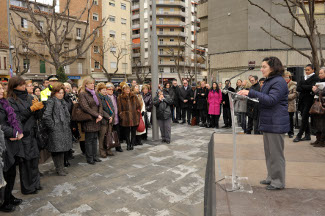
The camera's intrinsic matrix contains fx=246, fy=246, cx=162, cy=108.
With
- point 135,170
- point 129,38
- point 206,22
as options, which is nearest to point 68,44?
point 129,38

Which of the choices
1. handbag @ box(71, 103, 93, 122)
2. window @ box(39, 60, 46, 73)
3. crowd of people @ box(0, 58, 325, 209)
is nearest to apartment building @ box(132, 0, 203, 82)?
window @ box(39, 60, 46, 73)

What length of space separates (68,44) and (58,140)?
124 ft

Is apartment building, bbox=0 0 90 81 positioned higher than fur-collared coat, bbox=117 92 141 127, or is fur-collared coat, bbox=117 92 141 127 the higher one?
apartment building, bbox=0 0 90 81

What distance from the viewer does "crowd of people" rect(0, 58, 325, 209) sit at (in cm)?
354

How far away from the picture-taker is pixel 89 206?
12.0ft

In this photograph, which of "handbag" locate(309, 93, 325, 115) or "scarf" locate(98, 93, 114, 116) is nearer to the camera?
"handbag" locate(309, 93, 325, 115)

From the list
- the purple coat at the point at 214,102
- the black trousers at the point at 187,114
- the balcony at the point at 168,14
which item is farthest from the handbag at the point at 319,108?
the balcony at the point at 168,14

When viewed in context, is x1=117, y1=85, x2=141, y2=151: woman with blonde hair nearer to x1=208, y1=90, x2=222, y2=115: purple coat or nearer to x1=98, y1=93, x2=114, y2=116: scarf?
x1=98, y1=93, x2=114, y2=116: scarf

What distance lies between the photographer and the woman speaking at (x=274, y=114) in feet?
11.1

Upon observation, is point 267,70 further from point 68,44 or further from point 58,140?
point 68,44

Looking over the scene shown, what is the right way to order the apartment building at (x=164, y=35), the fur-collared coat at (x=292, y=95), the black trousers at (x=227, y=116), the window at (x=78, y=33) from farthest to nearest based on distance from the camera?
the apartment building at (x=164, y=35), the window at (x=78, y=33), the black trousers at (x=227, y=116), the fur-collared coat at (x=292, y=95)

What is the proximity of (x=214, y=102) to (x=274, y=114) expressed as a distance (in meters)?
6.62

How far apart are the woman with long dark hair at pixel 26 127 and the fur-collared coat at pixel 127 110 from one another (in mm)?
2845

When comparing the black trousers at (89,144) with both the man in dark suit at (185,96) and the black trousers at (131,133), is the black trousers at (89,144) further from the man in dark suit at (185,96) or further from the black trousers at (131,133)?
the man in dark suit at (185,96)
